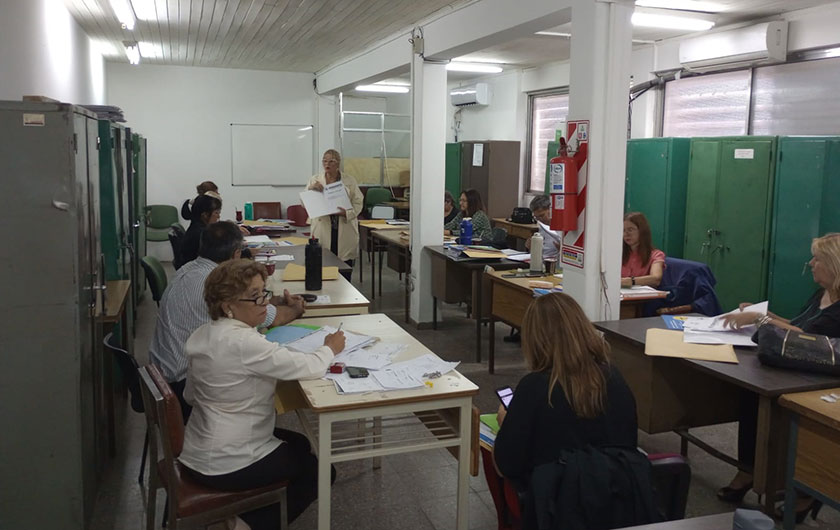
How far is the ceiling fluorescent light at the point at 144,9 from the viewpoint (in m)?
6.23

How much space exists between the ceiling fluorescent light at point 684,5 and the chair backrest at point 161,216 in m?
7.26

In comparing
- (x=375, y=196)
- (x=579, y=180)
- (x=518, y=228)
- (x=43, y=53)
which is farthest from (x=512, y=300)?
(x=375, y=196)

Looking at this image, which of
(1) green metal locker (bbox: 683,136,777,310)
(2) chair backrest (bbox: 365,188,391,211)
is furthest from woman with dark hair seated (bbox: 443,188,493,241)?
(2) chair backrest (bbox: 365,188,391,211)

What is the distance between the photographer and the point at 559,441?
2047 mm

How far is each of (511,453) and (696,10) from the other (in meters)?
5.16

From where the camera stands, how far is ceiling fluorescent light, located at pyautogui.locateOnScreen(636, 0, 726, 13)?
18.6ft

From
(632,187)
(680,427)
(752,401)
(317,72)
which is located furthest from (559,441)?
(317,72)

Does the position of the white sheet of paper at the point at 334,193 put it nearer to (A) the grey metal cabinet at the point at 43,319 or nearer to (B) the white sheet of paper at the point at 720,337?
(A) the grey metal cabinet at the point at 43,319

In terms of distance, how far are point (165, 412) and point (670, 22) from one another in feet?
18.7

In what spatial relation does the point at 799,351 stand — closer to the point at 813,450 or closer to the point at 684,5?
the point at 813,450

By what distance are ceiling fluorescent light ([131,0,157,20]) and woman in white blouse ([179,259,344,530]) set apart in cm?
474

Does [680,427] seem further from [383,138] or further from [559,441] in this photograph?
[383,138]

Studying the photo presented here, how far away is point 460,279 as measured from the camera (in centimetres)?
620

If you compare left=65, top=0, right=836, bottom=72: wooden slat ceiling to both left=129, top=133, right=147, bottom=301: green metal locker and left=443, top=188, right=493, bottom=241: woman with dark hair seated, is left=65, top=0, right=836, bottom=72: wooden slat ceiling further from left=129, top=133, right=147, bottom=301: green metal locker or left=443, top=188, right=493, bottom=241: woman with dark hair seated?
left=443, top=188, right=493, bottom=241: woman with dark hair seated
